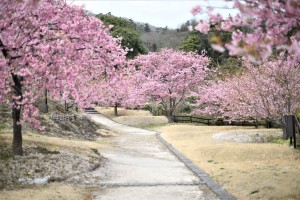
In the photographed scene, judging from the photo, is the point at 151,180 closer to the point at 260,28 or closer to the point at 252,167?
the point at 252,167

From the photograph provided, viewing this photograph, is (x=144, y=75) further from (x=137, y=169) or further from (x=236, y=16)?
Result: (x=236, y=16)

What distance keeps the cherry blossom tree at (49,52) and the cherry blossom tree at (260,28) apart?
5.57 meters

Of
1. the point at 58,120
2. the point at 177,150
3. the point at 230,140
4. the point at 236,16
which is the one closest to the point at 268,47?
the point at 236,16

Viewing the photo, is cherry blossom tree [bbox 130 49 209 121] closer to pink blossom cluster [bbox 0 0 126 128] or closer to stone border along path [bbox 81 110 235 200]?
stone border along path [bbox 81 110 235 200]

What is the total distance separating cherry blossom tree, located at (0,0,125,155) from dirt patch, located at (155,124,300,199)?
15.8 feet

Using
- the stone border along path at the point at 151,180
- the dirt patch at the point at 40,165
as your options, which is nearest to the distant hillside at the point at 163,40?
the stone border along path at the point at 151,180

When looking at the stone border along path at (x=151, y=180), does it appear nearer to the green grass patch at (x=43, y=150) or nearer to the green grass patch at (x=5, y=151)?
the green grass patch at (x=43, y=150)

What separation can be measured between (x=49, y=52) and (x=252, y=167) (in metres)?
7.26

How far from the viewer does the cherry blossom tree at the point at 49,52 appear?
926 cm

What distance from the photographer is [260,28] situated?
166 inches

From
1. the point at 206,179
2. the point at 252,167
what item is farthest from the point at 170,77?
the point at 206,179

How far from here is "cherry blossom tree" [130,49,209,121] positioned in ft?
126

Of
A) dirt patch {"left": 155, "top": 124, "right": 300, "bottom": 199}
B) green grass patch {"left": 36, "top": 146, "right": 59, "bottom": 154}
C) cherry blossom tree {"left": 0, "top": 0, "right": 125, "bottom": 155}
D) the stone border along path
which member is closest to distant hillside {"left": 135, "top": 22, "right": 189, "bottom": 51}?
dirt patch {"left": 155, "top": 124, "right": 300, "bottom": 199}

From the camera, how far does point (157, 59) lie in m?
41.3
